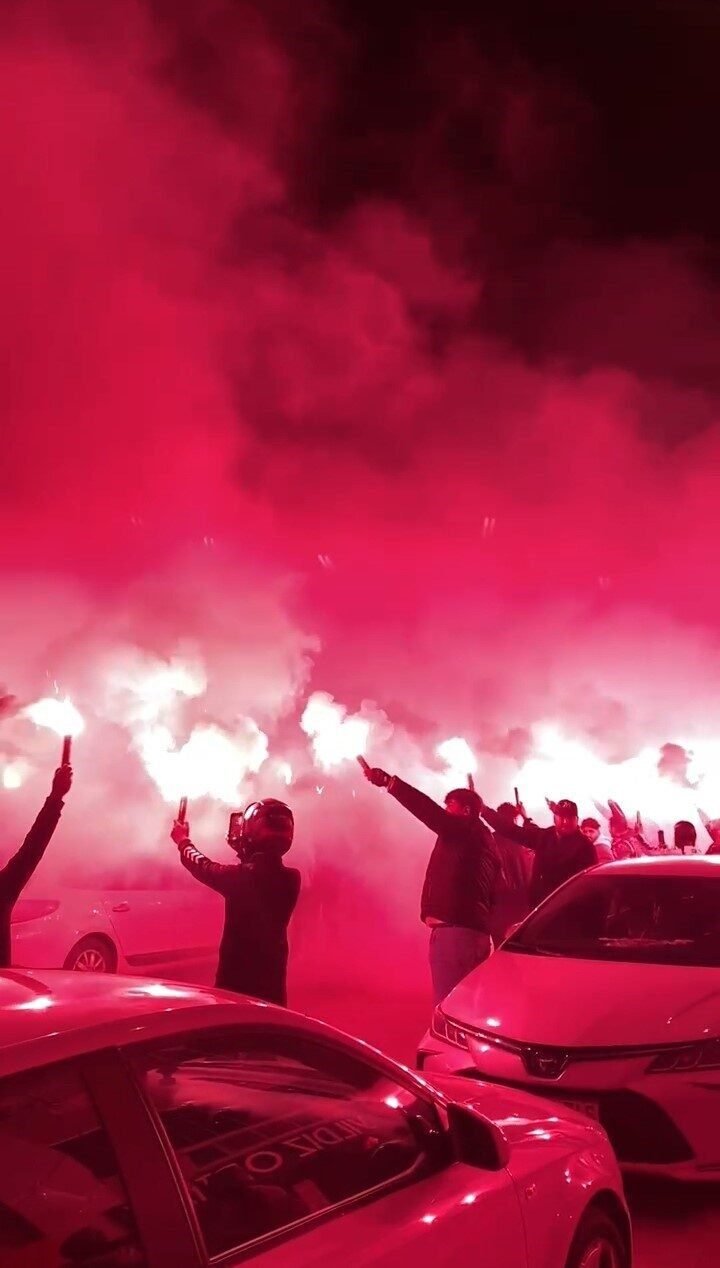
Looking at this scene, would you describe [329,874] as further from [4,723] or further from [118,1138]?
[118,1138]

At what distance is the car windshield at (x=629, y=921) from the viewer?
580 centimetres

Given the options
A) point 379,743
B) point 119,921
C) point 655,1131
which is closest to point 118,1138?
point 655,1131

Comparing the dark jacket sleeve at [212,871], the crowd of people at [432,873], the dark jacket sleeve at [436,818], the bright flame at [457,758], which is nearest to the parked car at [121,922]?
the crowd of people at [432,873]

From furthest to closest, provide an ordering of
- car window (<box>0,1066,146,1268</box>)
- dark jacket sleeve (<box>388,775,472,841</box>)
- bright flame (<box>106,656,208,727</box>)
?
1. bright flame (<box>106,656,208,727</box>)
2. dark jacket sleeve (<box>388,775,472,841</box>)
3. car window (<box>0,1066,146,1268</box>)

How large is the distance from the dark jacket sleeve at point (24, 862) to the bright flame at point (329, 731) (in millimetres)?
10342

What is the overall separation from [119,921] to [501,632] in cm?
1277

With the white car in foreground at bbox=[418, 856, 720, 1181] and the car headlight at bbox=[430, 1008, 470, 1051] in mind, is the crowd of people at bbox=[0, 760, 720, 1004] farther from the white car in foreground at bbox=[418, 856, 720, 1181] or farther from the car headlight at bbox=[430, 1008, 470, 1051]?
the car headlight at bbox=[430, 1008, 470, 1051]

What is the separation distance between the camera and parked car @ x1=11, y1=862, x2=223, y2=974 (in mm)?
9219

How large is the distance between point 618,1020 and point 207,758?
9942 mm

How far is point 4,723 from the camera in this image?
12.9 m

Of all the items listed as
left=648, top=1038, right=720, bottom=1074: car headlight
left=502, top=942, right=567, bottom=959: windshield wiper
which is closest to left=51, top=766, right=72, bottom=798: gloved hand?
left=502, top=942, right=567, bottom=959: windshield wiper

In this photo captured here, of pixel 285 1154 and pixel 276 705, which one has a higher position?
pixel 276 705

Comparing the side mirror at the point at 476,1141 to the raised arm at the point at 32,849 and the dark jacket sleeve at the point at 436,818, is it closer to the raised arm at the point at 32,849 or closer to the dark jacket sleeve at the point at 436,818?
the raised arm at the point at 32,849

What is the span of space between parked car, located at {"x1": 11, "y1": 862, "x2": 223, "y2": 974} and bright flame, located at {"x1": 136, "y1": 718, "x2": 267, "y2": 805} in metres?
2.32
